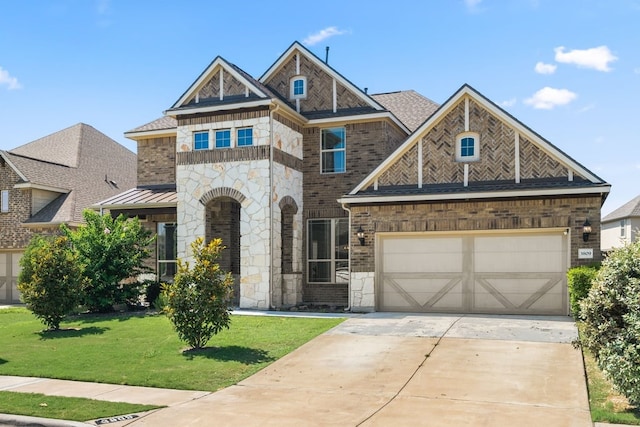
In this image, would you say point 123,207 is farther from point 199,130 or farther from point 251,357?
point 251,357

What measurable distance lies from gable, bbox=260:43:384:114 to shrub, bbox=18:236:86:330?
29.9 feet

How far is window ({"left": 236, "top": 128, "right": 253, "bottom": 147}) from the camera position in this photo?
19.3 m

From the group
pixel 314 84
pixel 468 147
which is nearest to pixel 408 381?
pixel 468 147

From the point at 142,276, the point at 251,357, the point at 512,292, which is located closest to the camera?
the point at 251,357

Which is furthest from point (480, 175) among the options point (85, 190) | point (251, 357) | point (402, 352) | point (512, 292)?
point (85, 190)

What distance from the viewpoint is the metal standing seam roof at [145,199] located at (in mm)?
20844

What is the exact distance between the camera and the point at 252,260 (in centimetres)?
1892

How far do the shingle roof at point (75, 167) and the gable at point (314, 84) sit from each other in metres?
10.4

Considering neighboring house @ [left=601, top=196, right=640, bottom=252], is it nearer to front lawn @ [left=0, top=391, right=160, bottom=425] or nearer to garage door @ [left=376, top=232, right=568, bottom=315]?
garage door @ [left=376, top=232, right=568, bottom=315]

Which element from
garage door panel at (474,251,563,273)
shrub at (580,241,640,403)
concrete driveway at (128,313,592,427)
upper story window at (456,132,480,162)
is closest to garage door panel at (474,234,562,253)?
garage door panel at (474,251,563,273)

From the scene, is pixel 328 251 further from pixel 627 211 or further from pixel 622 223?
pixel 622 223

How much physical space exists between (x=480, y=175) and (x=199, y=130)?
28.7 ft

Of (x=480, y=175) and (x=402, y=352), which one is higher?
(x=480, y=175)

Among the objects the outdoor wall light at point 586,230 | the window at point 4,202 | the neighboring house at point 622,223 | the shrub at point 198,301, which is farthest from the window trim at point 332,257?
the neighboring house at point 622,223
